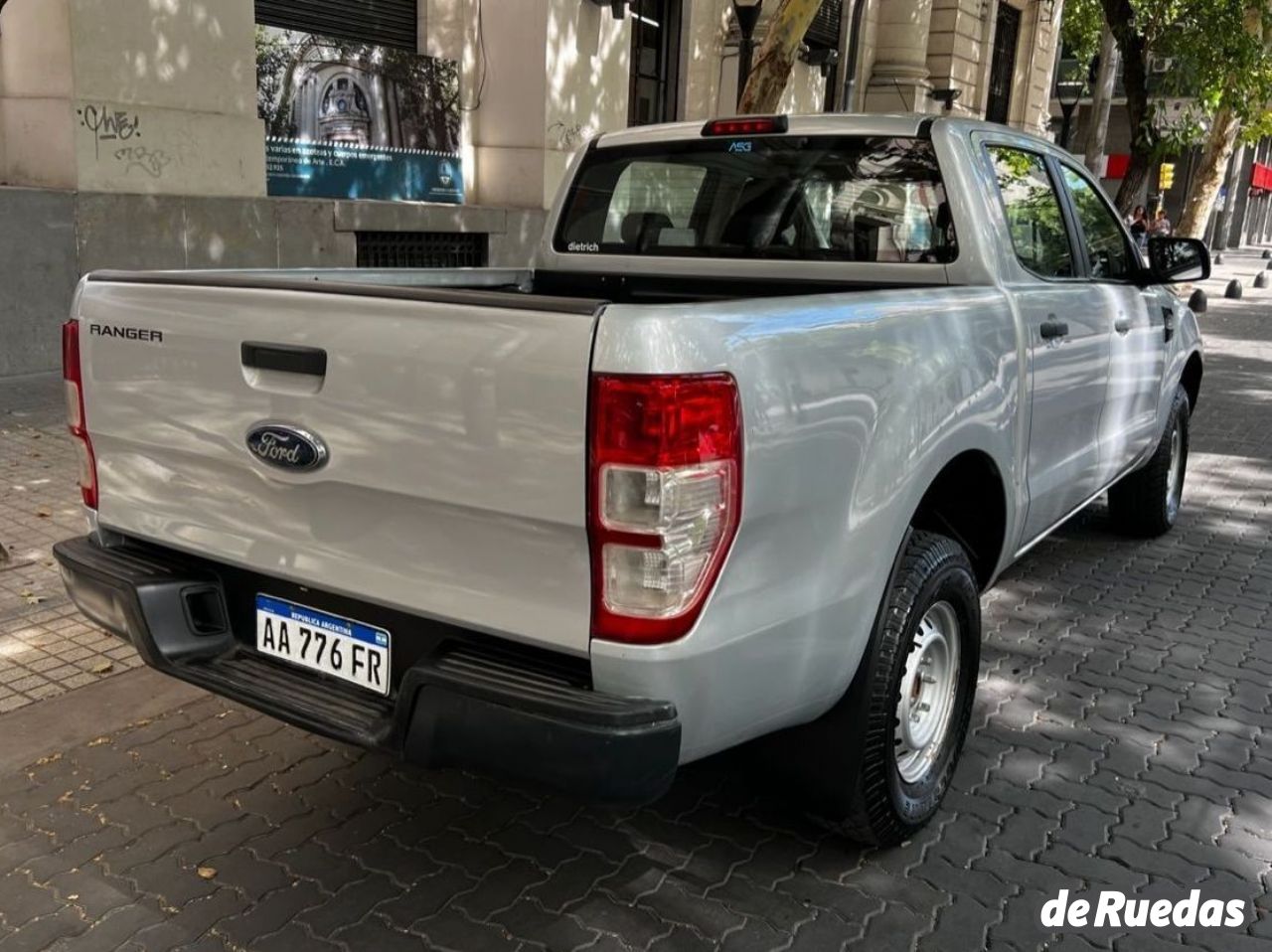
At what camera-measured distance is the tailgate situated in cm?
223

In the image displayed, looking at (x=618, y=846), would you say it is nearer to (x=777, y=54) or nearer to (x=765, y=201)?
(x=765, y=201)

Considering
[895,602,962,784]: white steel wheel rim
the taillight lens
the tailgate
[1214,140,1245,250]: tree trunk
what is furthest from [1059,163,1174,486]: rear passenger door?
[1214,140,1245,250]: tree trunk

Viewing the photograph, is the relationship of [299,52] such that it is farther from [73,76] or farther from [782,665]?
[782,665]

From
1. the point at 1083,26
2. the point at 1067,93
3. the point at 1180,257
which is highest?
the point at 1083,26

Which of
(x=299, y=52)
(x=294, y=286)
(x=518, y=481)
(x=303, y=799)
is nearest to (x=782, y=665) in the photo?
(x=518, y=481)

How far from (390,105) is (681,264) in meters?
8.36

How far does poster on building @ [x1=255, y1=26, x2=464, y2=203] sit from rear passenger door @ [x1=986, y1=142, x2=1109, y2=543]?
799 centimetres

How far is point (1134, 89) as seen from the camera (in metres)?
14.0

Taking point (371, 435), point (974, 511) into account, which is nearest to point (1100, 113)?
point (974, 511)

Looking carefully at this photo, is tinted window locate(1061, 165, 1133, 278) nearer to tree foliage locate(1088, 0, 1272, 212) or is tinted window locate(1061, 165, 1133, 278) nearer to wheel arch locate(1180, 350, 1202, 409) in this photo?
wheel arch locate(1180, 350, 1202, 409)

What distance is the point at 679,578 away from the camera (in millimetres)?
2207

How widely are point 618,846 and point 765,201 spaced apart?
228 cm

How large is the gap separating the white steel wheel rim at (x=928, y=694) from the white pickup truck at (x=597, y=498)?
0.03 ft

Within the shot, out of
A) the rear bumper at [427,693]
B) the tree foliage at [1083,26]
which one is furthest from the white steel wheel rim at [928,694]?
the tree foliage at [1083,26]
